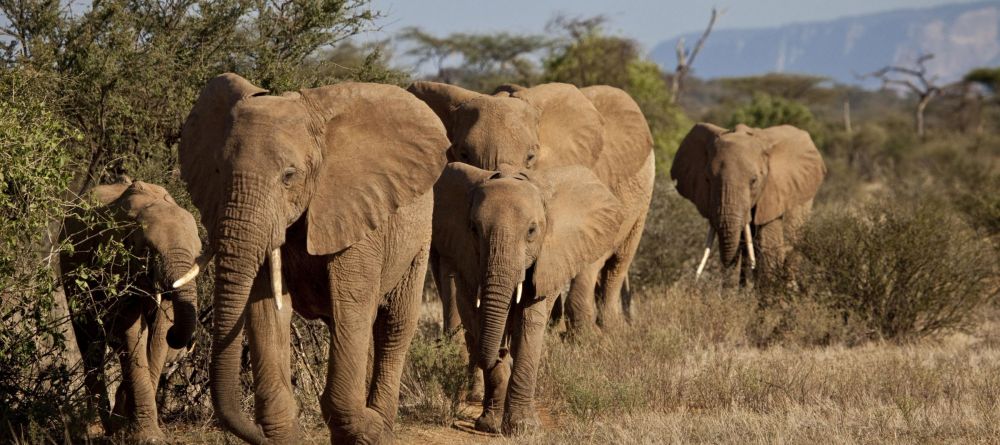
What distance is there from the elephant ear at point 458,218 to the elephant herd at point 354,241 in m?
0.01

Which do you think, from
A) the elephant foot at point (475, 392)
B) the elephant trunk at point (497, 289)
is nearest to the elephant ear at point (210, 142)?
the elephant trunk at point (497, 289)

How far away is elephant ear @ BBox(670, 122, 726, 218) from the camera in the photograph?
12867 millimetres

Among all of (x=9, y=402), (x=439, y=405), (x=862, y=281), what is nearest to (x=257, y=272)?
(x=9, y=402)

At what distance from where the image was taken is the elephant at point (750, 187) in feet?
40.0

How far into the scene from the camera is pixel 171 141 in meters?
8.87

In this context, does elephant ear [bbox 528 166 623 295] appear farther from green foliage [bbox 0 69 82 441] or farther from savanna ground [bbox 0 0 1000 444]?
green foliage [bbox 0 69 82 441]

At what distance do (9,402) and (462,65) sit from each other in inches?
1148

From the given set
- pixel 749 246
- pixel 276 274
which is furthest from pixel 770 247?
pixel 276 274

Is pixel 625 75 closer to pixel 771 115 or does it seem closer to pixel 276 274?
pixel 771 115

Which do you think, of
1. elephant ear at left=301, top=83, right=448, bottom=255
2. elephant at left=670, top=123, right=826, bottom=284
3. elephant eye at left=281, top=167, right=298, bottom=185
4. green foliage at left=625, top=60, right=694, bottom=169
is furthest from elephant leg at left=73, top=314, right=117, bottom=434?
green foliage at left=625, top=60, right=694, bottom=169

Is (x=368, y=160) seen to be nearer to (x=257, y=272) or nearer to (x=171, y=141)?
(x=257, y=272)

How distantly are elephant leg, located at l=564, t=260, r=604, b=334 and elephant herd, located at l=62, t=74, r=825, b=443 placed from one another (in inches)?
0.7

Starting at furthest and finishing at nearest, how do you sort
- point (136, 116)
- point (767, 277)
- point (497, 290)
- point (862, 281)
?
point (767, 277) → point (862, 281) → point (136, 116) → point (497, 290)

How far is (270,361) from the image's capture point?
547 centimetres
